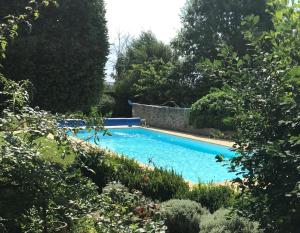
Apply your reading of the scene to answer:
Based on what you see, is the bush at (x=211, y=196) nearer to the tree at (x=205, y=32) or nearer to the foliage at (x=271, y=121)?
the foliage at (x=271, y=121)

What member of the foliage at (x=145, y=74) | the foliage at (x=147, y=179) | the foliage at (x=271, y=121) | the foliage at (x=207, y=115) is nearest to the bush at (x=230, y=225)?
the foliage at (x=271, y=121)

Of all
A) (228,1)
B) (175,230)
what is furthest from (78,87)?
(228,1)

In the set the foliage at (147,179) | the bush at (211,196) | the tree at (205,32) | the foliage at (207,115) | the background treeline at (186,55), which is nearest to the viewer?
the bush at (211,196)

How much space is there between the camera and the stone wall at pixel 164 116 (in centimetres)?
2222

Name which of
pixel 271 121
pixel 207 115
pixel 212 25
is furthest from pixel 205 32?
pixel 271 121

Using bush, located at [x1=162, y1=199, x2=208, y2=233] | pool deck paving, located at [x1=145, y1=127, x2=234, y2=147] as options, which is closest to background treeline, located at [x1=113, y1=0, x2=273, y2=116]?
pool deck paving, located at [x1=145, y1=127, x2=234, y2=147]

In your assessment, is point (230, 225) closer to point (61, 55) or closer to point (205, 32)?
point (61, 55)

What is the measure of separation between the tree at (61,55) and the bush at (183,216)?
575 centimetres

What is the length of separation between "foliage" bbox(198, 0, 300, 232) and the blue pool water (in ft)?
31.7

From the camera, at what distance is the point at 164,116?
78.0 feet

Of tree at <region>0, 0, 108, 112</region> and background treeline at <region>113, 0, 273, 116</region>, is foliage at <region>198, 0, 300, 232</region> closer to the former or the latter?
tree at <region>0, 0, 108, 112</region>

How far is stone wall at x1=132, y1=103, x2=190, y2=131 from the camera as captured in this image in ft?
72.9

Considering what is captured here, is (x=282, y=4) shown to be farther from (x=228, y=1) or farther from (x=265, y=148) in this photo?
(x=228, y=1)

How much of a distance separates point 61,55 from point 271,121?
8.23 meters
